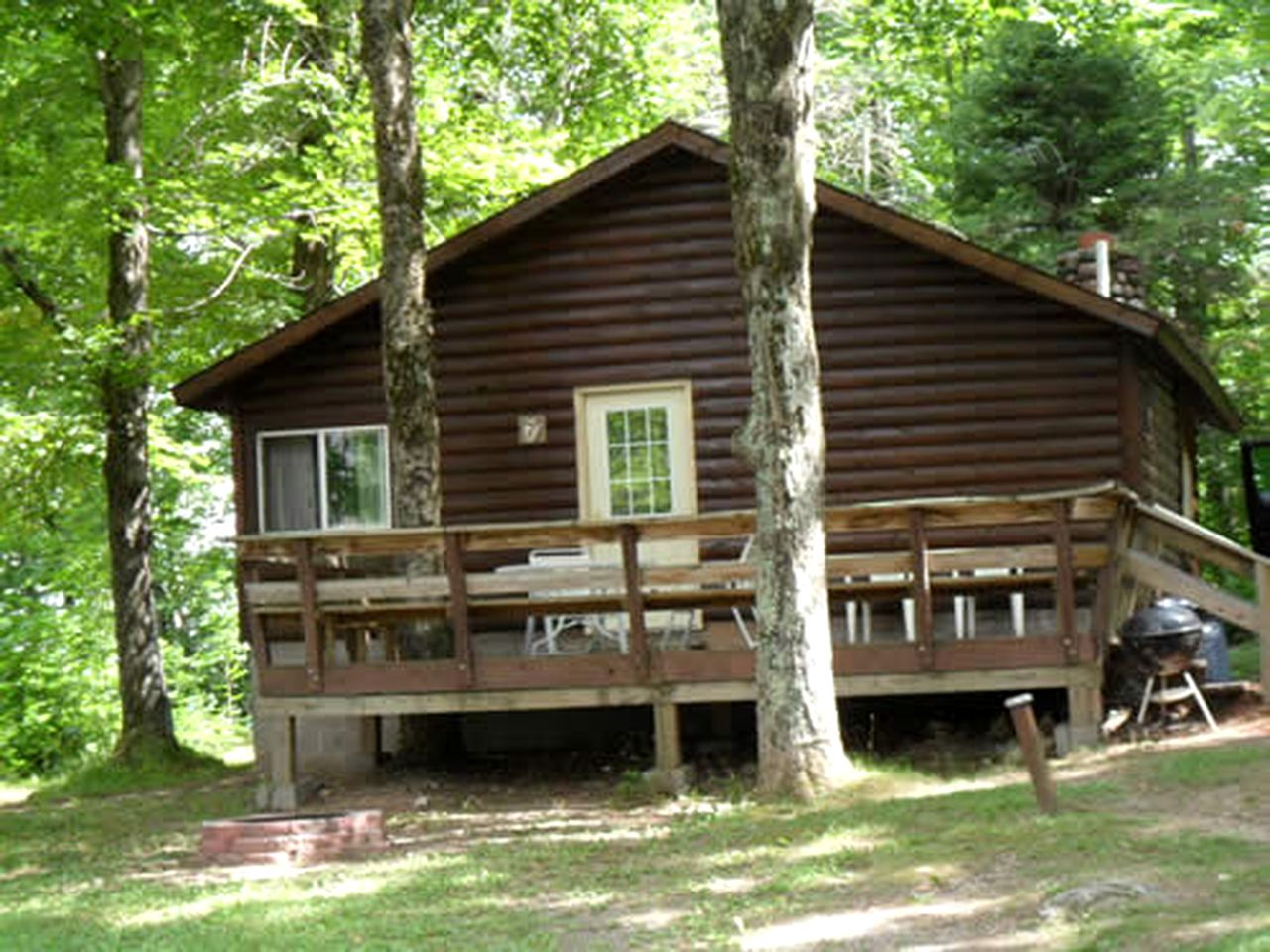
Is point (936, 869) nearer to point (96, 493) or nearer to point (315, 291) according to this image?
point (315, 291)

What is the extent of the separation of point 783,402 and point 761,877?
3.18m

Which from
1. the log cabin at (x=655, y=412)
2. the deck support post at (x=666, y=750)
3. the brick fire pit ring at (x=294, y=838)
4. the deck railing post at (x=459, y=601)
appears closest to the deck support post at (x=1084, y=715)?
the log cabin at (x=655, y=412)

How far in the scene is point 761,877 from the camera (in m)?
8.35

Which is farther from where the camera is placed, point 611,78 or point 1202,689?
point 611,78

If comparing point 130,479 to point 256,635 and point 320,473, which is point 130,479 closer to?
point 320,473

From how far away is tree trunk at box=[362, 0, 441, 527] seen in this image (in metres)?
13.8

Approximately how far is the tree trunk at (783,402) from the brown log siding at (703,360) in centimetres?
483

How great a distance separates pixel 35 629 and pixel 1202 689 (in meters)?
19.8

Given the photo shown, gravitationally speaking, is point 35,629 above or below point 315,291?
below

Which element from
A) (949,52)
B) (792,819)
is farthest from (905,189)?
(792,819)

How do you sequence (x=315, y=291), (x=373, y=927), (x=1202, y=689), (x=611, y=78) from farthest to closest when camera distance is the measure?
1. (x=611, y=78)
2. (x=315, y=291)
3. (x=1202, y=689)
4. (x=373, y=927)

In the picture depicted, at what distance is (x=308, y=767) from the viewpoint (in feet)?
47.6

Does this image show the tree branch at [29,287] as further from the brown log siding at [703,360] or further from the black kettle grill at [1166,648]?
the black kettle grill at [1166,648]

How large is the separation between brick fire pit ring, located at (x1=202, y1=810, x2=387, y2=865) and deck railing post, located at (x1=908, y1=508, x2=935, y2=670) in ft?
12.8
